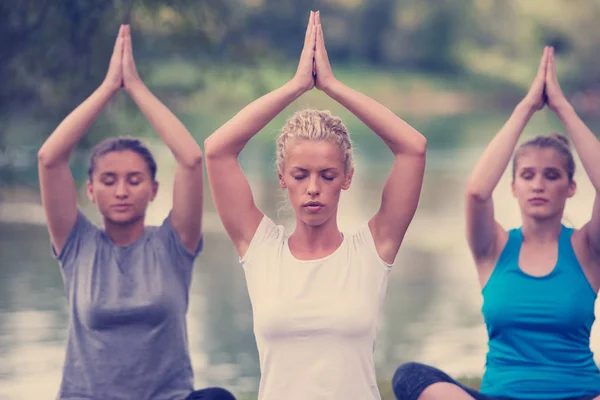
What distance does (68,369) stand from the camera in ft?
11.1

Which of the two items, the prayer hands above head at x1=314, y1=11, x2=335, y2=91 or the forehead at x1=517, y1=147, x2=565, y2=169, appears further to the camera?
the forehead at x1=517, y1=147, x2=565, y2=169

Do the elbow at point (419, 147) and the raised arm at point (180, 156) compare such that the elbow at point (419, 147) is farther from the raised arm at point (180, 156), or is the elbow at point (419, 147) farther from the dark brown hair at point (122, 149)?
the dark brown hair at point (122, 149)

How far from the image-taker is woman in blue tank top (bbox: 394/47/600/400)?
3.38 meters

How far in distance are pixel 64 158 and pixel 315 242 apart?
0.89m

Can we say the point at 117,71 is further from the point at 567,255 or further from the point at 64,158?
the point at 567,255

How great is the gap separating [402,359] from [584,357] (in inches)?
104

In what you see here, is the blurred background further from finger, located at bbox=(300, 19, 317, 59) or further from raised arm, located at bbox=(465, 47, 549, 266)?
raised arm, located at bbox=(465, 47, 549, 266)

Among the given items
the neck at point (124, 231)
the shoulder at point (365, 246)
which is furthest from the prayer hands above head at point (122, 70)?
the shoulder at point (365, 246)

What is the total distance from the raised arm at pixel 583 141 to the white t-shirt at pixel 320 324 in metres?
0.81

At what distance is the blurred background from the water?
0.02 metres

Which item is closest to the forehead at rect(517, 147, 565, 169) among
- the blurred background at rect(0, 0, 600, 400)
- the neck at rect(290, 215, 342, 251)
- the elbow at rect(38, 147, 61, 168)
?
the blurred background at rect(0, 0, 600, 400)

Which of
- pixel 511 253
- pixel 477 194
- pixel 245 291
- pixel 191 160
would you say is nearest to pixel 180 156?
pixel 191 160

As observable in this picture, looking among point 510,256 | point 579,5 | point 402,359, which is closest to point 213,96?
point 579,5

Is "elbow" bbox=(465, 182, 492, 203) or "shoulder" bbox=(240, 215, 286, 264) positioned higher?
"elbow" bbox=(465, 182, 492, 203)
